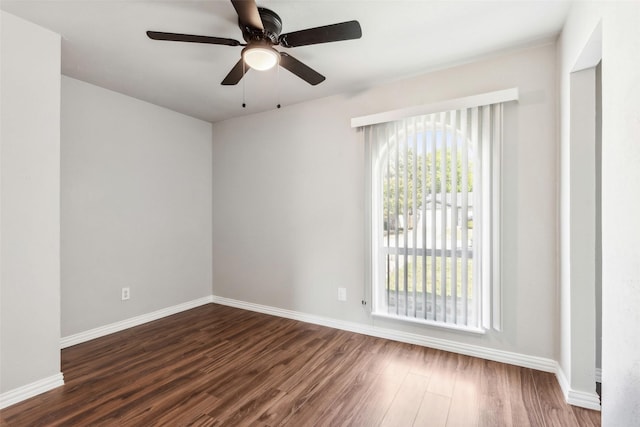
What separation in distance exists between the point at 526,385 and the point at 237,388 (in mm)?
1969

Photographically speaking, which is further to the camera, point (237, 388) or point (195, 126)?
point (195, 126)

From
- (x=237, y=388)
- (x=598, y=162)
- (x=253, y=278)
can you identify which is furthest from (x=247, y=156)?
(x=598, y=162)

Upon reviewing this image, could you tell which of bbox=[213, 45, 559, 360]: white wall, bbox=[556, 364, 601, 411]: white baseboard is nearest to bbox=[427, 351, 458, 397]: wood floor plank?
bbox=[213, 45, 559, 360]: white wall

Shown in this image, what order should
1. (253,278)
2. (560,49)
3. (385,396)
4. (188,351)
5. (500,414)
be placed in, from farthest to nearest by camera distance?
1. (253,278)
2. (188,351)
3. (560,49)
4. (385,396)
5. (500,414)

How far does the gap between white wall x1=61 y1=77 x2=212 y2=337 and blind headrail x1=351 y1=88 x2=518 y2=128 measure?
223cm

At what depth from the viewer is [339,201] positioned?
3.06 m

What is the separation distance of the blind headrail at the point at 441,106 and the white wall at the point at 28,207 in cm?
240

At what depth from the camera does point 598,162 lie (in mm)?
1998

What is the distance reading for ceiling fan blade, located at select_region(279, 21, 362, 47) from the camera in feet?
4.97

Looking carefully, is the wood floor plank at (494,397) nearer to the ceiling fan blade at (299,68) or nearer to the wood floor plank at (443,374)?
the wood floor plank at (443,374)

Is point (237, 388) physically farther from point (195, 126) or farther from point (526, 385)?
point (195, 126)

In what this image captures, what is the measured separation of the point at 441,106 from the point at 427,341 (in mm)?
2042

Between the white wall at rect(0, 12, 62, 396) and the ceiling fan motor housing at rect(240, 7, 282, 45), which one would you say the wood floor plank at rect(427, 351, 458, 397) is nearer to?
the ceiling fan motor housing at rect(240, 7, 282, 45)

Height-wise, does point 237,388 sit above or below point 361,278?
below
